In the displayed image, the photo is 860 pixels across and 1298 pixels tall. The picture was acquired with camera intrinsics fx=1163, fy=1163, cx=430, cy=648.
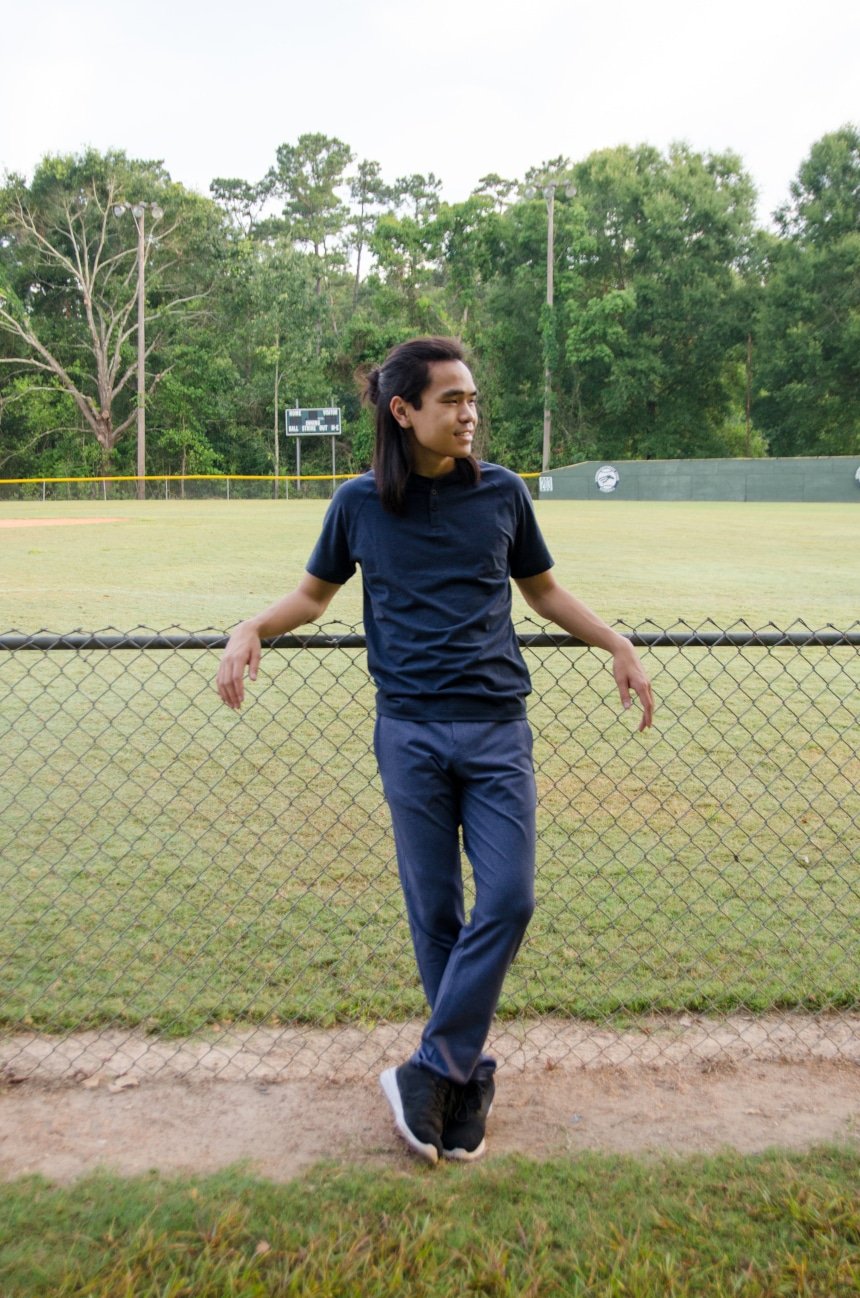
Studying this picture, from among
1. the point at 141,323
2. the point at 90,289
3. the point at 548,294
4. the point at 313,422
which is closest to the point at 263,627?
the point at 141,323

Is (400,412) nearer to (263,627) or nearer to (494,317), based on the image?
(263,627)

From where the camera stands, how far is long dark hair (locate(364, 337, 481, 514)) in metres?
2.65

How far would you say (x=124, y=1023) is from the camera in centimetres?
351

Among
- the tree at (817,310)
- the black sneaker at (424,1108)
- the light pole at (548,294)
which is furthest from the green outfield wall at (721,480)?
the black sneaker at (424,1108)

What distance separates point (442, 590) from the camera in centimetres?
263

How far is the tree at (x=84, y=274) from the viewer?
1709 inches

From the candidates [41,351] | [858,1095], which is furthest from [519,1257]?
[41,351]

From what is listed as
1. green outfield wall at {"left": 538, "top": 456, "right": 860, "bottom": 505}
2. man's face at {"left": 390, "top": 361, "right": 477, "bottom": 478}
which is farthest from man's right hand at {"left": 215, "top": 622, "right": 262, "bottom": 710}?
green outfield wall at {"left": 538, "top": 456, "right": 860, "bottom": 505}

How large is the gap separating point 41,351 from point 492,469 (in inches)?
1737

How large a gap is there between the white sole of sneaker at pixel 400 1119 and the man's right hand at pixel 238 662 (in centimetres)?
98

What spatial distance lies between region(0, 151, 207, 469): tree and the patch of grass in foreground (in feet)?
145

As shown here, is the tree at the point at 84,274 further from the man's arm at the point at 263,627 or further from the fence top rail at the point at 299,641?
the man's arm at the point at 263,627

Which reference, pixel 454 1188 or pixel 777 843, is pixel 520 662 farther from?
pixel 777 843

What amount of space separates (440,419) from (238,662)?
74cm
